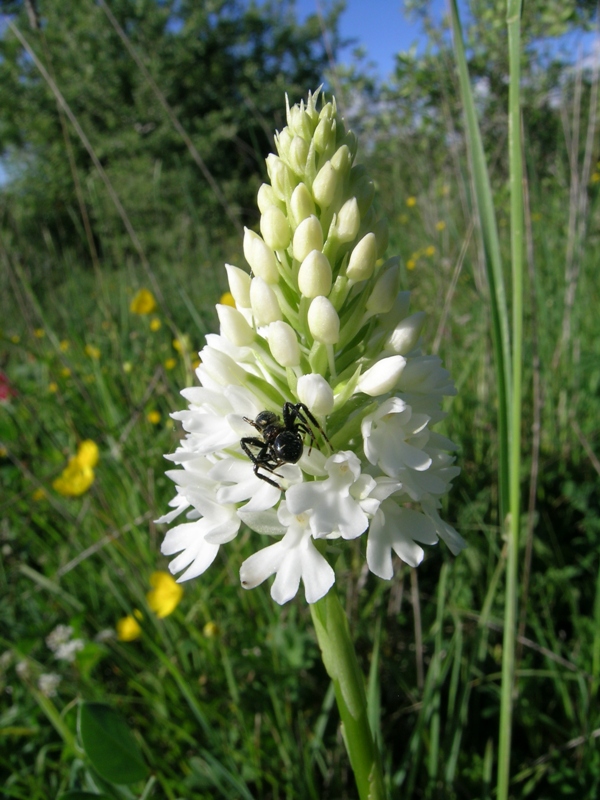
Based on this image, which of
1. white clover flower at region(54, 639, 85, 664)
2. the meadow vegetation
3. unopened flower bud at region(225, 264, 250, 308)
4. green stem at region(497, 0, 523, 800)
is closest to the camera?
green stem at region(497, 0, 523, 800)

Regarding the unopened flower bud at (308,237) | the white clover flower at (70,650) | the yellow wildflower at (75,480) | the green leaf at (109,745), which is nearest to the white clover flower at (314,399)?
the unopened flower bud at (308,237)

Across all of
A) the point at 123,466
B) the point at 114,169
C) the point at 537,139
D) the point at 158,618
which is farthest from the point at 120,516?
the point at 114,169

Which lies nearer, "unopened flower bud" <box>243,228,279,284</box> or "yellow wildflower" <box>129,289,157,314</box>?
"unopened flower bud" <box>243,228,279,284</box>

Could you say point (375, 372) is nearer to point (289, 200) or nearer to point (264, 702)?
point (289, 200)

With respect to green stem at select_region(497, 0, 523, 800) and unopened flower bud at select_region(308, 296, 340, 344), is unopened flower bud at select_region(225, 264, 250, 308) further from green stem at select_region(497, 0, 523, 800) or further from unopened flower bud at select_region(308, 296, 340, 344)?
green stem at select_region(497, 0, 523, 800)

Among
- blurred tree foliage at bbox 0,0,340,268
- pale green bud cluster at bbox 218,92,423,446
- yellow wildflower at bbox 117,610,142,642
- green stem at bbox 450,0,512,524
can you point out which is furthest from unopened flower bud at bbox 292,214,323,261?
blurred tree foliage at bbox 0,0,340,268
